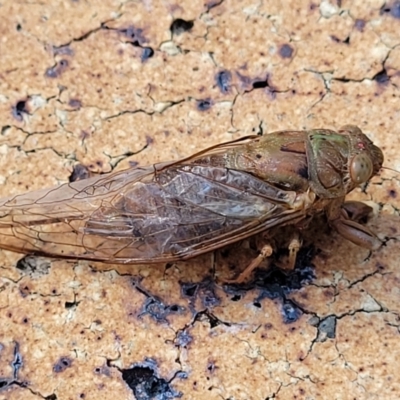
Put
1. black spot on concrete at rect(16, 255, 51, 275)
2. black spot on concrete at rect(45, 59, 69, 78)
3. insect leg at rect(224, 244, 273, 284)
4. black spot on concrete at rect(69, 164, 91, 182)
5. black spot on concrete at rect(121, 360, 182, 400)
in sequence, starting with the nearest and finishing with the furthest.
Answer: black spot on concrete at rect(121, 360, 182, 400)
insect leg at rect(224, 244, 273, 284)
black spot on concrete at rect(16, 255, 51, 275)
black spot on concrete at rect(69, 164, 91, 182)
black spot on concrete at rect(45, 59, 69, 78)

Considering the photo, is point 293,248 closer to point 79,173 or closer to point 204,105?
point 204,105

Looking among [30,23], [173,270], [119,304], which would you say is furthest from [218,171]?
[30,23]

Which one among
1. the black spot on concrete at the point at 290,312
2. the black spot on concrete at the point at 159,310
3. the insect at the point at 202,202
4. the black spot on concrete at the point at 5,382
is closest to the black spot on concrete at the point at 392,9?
the insect at the point at 202,202

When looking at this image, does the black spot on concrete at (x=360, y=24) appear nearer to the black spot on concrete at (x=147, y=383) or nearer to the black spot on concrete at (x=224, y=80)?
the black spot on concrete at (x=224, y=80)

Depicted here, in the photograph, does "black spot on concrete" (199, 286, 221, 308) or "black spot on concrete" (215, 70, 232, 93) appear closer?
"black spot on concrete" (199, 286, 221, 308)

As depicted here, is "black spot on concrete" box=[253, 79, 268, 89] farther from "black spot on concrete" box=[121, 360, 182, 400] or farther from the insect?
"black spot on concrete" box=[121, 360, 182, 400]

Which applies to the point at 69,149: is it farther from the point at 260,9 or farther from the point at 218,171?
the point at 260,9

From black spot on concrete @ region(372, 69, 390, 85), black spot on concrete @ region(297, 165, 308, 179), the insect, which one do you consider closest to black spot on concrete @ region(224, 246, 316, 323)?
the insect

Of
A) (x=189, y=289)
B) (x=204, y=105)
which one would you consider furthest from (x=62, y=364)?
(x=204, y=105)
